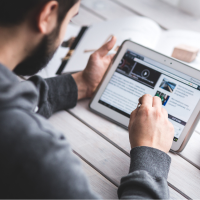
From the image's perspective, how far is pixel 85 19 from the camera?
1.22 meters

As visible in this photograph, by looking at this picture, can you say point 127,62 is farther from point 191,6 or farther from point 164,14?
point 191,6

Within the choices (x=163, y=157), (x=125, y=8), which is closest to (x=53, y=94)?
(x=163, y=157)

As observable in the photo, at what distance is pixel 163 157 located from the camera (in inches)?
22.7

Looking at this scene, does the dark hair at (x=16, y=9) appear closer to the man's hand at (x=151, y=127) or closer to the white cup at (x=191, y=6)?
the man's hand at (x=151, y=127)

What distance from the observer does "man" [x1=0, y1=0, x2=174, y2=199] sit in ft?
1.26

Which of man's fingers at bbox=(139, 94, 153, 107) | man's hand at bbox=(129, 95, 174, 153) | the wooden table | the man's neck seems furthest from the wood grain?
the man's neck

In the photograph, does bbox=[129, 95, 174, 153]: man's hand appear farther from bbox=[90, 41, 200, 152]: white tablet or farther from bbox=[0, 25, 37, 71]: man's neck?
bbox=[0, 25, 37, 71]: man's neck

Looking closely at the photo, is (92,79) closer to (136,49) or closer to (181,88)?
(136,49)

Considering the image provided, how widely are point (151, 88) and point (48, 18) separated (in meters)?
0.38

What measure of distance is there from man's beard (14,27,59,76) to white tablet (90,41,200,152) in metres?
0.25

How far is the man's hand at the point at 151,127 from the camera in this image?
605 millimetres

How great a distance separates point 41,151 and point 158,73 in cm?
47

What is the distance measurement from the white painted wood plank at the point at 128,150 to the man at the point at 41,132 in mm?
82

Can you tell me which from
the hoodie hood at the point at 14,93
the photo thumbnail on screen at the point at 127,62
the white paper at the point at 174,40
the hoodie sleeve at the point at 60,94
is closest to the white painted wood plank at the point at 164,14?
the white paper at the point at 174,40
